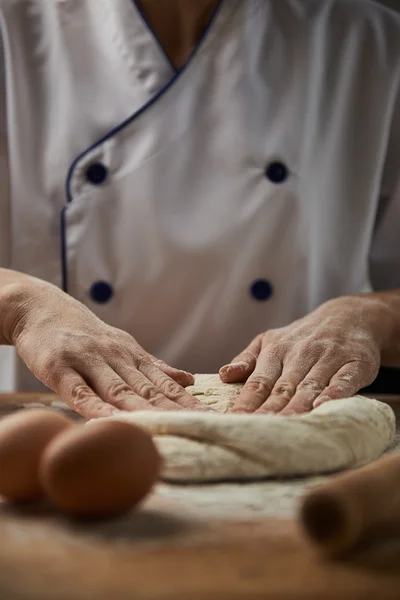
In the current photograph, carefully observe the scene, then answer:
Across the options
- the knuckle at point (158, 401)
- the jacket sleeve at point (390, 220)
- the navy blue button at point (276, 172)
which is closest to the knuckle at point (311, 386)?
the knuckle at point (158, 401)

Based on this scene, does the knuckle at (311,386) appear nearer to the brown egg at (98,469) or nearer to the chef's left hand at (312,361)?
the chef's left hand at (312,361)

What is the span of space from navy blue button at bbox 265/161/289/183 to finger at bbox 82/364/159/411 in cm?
69

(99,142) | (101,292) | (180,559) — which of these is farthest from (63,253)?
(180,559)

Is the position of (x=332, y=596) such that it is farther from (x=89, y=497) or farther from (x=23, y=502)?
(x=23, y=502)

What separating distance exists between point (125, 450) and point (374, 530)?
9.5 inches

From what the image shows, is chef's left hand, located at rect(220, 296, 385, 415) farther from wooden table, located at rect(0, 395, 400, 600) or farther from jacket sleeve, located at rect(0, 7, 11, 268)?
jacket sleeve, located at rect(0, 7, 11, 268)

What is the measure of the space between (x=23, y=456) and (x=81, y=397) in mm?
357

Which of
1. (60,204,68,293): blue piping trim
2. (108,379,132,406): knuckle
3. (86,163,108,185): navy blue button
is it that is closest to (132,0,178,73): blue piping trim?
(86,163,108,185): navy blue button

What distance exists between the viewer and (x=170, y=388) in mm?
1192

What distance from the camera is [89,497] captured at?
741mm

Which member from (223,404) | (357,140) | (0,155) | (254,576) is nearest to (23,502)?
(254,576)

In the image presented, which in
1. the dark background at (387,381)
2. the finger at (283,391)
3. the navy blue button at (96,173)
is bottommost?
the dark background at (387,381)

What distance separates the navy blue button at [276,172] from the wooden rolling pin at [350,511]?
1.07 m

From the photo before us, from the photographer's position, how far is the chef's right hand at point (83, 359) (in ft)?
3.79
